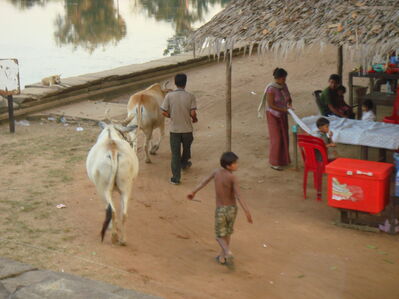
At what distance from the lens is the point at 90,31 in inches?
1228

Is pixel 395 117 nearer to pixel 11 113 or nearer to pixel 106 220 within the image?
pixel 106 220

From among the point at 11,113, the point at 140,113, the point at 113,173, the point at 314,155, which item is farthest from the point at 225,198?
the point at 11,113

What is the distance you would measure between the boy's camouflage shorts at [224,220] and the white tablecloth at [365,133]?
109 inches

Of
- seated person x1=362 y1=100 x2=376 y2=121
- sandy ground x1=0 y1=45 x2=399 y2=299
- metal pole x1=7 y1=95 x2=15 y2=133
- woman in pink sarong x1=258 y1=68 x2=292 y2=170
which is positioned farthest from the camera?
metal pole x1=7 y1=95 x2=15 y2=133

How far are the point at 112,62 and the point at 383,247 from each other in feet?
58.1

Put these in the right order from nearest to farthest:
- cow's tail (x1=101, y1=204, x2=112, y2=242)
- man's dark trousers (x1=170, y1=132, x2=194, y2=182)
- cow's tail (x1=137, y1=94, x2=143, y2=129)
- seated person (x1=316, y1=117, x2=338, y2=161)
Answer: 1. cow's tail (x1=101, y1=204, x2=112, y2=242)
2. seated person (x1=316, y1=117, x2=338, y2=161)
3. man's dark trousers (x1=170, y1=132, x2=194, y2=182)
4. cow's tail (x1=137, y1=94, x2=143, y2=129)

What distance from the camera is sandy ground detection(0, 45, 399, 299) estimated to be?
6.93 m

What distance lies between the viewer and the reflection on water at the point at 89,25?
95.8 ft

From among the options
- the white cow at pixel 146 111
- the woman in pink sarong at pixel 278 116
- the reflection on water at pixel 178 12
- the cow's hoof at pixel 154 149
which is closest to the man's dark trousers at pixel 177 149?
the white cow at pixel 146 111

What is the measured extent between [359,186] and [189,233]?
2080 mm

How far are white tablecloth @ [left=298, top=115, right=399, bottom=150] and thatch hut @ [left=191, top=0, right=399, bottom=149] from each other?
90cm

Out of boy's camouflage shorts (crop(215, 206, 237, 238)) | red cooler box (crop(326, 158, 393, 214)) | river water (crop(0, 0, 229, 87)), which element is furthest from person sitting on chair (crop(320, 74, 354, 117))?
river water (crop(0, 0, 229, 87))

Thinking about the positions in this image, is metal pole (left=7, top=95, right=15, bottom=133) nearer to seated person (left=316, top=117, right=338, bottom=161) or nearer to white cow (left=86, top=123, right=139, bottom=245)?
white cow (left=86, top=123, right=139, bottom=245)

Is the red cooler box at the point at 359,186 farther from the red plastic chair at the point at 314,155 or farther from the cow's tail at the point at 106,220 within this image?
the cow's tail at the point at 106,220
